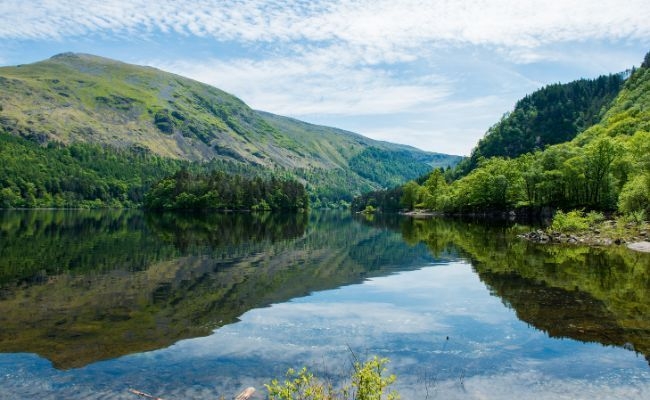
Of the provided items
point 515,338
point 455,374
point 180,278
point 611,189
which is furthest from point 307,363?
point 611,189

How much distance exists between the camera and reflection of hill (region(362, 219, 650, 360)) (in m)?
23.6

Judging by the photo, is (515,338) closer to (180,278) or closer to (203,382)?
(203,382)

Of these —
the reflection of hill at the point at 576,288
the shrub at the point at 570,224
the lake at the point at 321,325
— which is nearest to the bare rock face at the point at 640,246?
the reflection of hill at the point at 576,288

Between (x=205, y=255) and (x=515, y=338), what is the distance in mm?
38888

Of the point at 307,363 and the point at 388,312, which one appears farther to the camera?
the point at 388,312

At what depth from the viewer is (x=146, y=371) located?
1816 centimetres

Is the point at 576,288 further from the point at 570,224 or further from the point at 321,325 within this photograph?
the point at 570,224

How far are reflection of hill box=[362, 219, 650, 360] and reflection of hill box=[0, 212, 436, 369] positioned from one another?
36.1ft

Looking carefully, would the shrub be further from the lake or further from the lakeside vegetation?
the lake

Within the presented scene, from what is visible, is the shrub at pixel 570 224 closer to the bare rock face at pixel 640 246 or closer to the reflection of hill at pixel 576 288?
the bare rock face at pixel 640 246

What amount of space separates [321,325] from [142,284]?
56.8ft

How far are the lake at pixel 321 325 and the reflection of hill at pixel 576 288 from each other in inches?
5.9

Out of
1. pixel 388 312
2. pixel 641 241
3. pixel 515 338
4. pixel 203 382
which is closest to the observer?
pixel 203 382

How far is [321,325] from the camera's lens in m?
25.6
